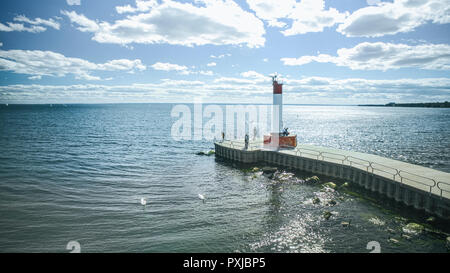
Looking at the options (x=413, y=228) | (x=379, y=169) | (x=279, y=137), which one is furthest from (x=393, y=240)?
(x=279, y=137)

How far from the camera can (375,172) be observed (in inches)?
926

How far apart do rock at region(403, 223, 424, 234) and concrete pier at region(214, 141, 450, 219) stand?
2.12 m

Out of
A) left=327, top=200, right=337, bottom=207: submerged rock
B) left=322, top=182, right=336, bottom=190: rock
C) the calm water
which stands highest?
left=322, top=182, right=336, bottom=190: rock

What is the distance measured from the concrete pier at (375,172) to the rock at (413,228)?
2.12 meters

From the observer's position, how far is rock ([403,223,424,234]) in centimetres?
1629

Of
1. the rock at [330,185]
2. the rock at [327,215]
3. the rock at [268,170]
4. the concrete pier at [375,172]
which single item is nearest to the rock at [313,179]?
the rock at [330,185]

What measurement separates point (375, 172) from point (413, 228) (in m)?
7.57

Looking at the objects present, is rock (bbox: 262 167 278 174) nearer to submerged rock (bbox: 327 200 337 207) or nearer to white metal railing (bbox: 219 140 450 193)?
white metal railing (bbox: 219 140 450 193)

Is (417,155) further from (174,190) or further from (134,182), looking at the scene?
(134,182)

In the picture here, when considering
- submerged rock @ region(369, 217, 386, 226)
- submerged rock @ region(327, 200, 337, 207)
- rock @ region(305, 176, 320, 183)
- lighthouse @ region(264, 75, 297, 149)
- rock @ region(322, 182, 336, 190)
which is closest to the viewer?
submerged rock @ region(369, 217, 386, 226)

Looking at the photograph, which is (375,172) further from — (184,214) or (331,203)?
(184,214)

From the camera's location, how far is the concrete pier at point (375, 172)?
1823cm

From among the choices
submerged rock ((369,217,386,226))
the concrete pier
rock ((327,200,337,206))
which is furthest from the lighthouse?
submerged rock ((369,217,386,226))
